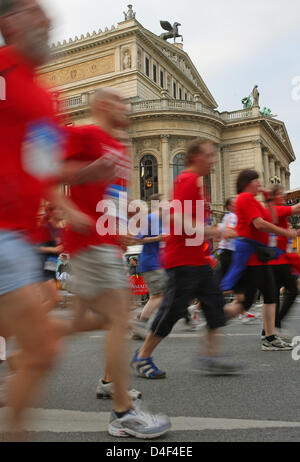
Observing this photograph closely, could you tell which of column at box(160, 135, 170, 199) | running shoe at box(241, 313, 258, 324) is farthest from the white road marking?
column at box(160, 135, 170, 199)

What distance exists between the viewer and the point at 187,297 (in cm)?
373

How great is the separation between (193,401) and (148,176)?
3541 cm

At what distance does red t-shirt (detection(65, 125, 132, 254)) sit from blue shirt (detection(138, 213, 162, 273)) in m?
3.15

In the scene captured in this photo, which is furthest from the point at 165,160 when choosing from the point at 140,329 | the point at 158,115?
the point at 140,329

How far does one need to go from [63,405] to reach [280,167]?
5297 cm

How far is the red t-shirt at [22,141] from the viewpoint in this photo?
1.60 metres

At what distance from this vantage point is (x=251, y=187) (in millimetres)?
4777

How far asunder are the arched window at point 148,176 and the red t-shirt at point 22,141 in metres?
36.1

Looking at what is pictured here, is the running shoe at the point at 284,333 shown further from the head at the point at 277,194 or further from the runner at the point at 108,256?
the runner at the point at 108,256

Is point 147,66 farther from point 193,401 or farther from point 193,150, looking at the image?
point 193,401

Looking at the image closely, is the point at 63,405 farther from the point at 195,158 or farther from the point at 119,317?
the point at 195,158

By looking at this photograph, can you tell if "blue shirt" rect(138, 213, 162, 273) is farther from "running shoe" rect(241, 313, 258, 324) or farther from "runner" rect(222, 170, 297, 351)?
"running shoe" rect(241, 313, 258, 324)

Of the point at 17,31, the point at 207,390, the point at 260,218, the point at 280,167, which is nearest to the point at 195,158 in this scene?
the point at 260,218
